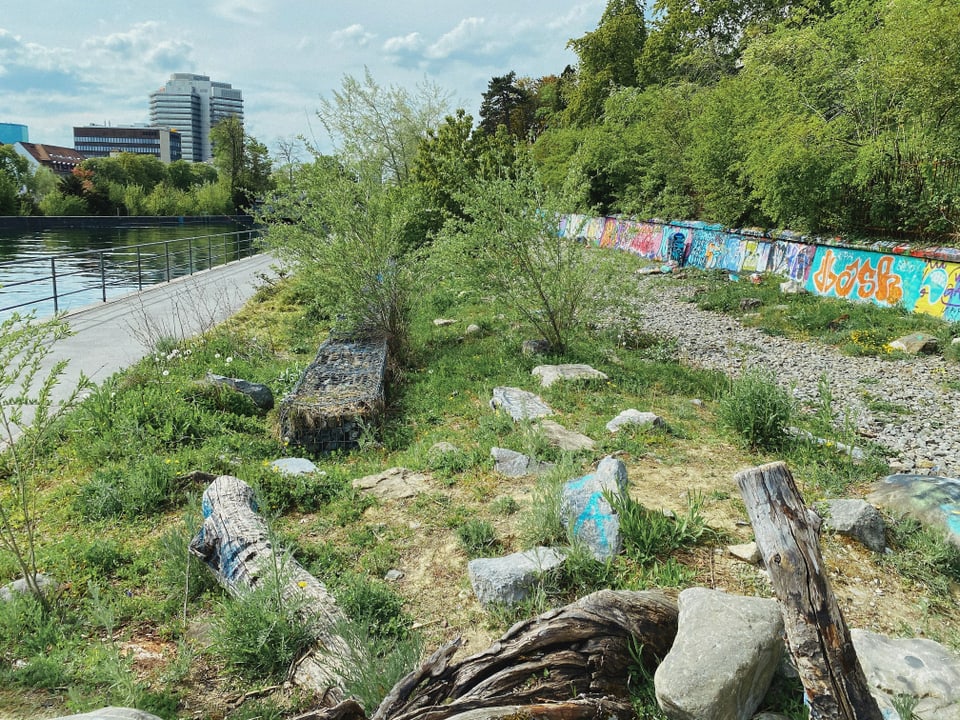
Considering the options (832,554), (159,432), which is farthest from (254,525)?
(832,554)

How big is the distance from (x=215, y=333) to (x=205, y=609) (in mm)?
6492

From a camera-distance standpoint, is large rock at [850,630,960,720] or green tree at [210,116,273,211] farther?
green tree at [210,116,273,211]

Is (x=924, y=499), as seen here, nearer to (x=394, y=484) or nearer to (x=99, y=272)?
(x=394, y=484)

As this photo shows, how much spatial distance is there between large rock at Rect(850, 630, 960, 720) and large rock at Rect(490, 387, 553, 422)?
3.29 m

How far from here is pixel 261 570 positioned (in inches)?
123

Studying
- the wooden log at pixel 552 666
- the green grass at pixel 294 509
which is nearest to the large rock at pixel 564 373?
the green grass at pixel 294 509

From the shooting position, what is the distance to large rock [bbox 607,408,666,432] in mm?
5195

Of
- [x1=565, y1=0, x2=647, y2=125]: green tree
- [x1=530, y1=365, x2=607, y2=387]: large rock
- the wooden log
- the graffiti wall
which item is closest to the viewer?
the wooden log

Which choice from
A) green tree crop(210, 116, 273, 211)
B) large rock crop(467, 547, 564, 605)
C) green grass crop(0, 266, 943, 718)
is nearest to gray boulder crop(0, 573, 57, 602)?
green grass crop(0, 266, 943, 718)

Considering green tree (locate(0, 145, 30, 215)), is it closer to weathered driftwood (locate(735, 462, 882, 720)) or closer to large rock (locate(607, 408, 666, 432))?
large rock (locate(607, 408, 666, 432))

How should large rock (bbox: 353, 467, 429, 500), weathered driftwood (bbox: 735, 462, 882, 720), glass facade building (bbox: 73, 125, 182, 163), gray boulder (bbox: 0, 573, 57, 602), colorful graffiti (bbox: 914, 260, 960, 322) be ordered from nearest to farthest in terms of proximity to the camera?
weathered driftwood (bbox: 735, 462, 882, 720) → gray boulder (bbox: 0, 573, 57, 602) → large rock (bbox: 353, 467, 429, 500) → colorful graffiti (bbox: 914, 260, 960, 322) → glass facade building (bbox: 73, 125, 182, 163)

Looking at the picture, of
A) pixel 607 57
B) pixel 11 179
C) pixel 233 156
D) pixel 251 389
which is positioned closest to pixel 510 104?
pixel 607 57

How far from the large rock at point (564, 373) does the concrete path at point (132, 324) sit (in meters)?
4.47

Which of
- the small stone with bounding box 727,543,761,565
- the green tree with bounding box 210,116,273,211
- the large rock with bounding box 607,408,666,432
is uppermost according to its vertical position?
the green tree with bounding box 210,116,273,211
